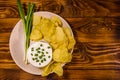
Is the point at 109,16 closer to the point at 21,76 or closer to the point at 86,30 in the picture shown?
the point at 86,30

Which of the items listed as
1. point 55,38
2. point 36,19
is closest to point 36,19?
point 36,19

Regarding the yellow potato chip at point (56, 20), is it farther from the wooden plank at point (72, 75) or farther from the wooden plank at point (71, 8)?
the wooden plank at point (72, 75)

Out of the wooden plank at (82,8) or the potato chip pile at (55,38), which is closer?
the potato chip pile at (55,38)

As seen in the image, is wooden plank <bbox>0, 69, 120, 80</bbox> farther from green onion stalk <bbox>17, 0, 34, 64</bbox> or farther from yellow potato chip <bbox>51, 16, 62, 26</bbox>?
yellow potato chip <bbox>51, 16, 62, 26</bbox>

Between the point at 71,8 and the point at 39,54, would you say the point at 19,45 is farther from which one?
the point at 71,8

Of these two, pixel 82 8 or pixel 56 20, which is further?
pixel 82 8

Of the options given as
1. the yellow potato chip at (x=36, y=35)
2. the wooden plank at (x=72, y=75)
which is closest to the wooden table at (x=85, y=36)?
the wooden plank at (x=72, y=75)
